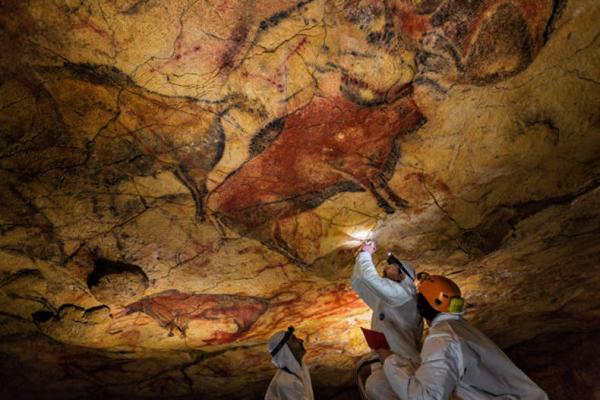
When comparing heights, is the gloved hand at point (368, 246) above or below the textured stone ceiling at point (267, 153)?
below

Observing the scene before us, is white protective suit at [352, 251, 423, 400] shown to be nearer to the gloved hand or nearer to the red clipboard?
the gloved hand

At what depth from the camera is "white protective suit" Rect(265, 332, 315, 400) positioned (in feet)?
10.5

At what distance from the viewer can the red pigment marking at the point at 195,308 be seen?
11.3 ft

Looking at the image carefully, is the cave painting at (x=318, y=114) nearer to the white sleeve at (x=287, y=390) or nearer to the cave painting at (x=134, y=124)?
the cave painting at (x=134, y=124)

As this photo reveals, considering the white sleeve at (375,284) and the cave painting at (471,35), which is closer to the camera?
the cave painting at (471,35)

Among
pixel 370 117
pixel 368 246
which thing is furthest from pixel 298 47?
pixel 368 246

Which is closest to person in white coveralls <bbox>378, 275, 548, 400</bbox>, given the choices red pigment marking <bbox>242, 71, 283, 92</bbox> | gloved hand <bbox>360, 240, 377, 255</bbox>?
gloved hand <bbox>360, 240, 377, 255</bbox>

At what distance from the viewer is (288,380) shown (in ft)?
10.7

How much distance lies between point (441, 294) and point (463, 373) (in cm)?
55

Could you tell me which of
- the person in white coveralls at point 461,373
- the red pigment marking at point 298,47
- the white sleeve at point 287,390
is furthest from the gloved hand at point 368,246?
the red pigment marking at point 298,47

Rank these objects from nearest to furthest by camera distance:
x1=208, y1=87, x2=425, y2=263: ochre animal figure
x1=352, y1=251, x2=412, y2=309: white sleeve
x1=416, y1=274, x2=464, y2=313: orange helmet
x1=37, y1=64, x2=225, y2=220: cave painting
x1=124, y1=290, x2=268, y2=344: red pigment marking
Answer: x1=37, y1=64, x2=225, y2=220: cave painting < x1=208, y1=87, x2=425, y2=263: ochre animal figure < x1=416, y1=274, x2=464, y2=313: orange helmet < x1=352, y1=251, x2=412, y2=309: white sleeve < x1=124, y1=290, x2=268, y2=344: red pigment marking

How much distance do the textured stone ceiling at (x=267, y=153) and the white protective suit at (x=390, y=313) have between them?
0.29 meters

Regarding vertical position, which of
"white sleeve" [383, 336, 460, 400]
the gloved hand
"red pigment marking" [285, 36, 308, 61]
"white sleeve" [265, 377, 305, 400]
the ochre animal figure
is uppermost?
"red pigment marking" [285, 36, 308, 61]

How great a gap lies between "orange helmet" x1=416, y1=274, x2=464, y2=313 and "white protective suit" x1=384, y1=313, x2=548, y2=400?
194mm
